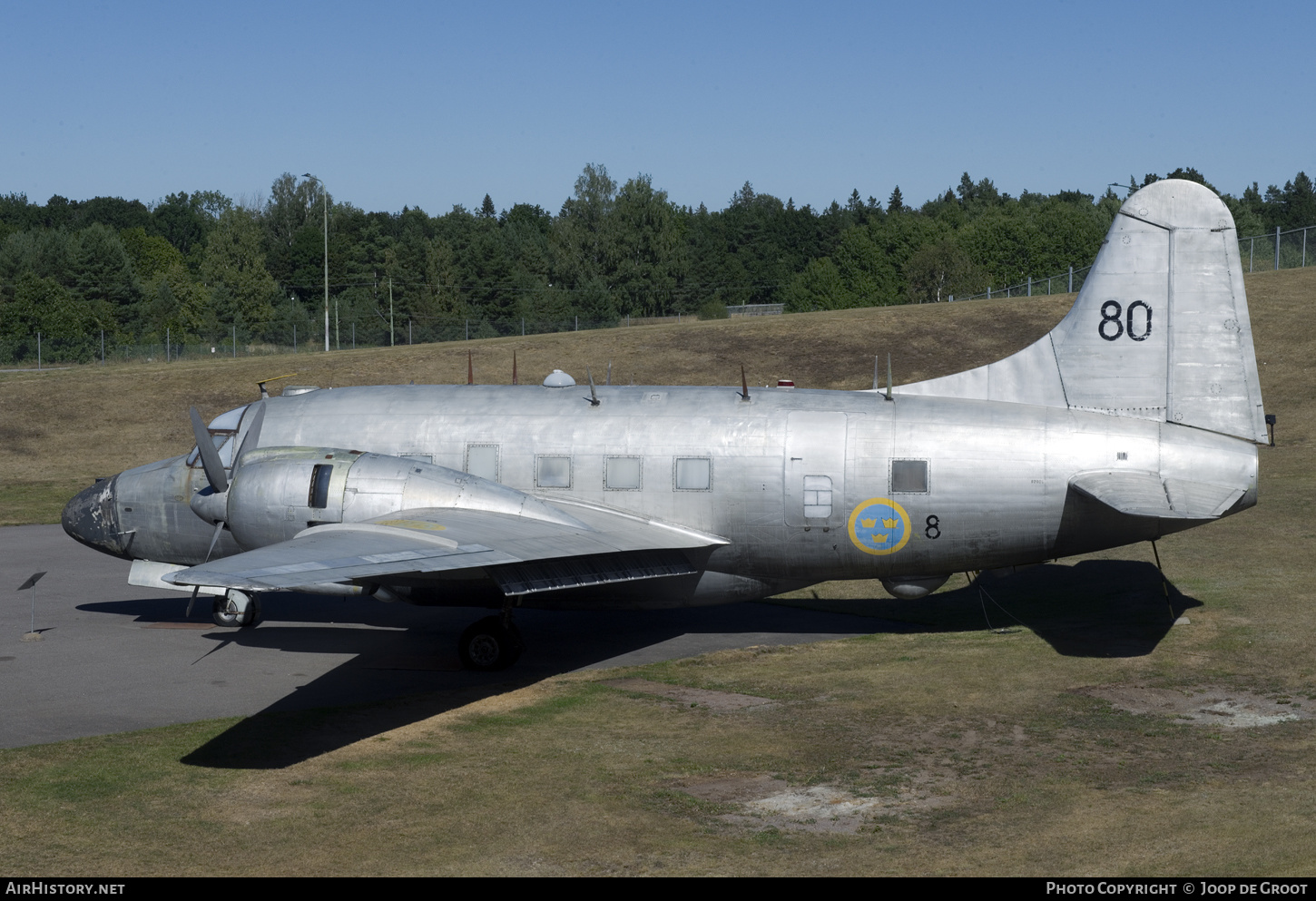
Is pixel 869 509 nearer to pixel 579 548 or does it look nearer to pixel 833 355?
pixel 579 548

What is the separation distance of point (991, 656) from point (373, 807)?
10819 mm

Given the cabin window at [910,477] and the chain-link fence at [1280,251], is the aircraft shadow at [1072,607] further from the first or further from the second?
the chain-link fence at [1280,251]

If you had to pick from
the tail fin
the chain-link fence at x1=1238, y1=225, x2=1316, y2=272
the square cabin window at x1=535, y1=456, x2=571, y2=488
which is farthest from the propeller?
the chain-link fence at x1=1238, y1=225, x2=1316, y2=272

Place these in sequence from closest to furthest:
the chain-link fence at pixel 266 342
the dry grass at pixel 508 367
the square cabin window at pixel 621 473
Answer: the square cabin window at pixel 621 473, the dry grass at pixel 508 367, the chain-link fence at pixel 266 342

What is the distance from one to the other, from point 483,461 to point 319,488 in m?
2.89

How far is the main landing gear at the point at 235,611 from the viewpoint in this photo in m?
22.0

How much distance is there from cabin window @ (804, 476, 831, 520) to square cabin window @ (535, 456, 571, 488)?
162 inches

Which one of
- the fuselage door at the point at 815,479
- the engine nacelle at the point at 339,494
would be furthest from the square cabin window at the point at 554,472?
the fuselage door at the point at 815,479

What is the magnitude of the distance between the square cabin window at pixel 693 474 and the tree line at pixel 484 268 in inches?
2568

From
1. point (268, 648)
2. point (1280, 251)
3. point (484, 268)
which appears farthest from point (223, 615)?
point (484, 268)

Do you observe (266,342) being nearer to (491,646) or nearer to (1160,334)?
(491,646)

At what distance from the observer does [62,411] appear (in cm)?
5172

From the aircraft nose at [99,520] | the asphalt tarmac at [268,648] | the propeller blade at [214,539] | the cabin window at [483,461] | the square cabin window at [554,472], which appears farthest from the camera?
the aircraft nose at [99,520]

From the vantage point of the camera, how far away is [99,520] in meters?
21.7
